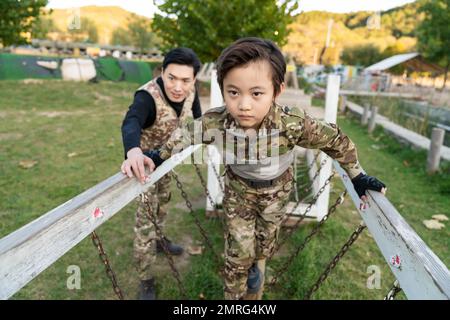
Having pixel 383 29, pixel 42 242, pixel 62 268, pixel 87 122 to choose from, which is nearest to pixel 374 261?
pixel 62 268

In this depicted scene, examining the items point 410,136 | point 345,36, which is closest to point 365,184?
point 410,136

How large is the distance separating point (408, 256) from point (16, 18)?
1373 centimetres

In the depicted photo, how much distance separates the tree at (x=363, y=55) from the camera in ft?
155

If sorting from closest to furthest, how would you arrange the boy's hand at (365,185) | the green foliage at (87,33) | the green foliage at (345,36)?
the boy's hand at (365,185), the green foliage at (345,36), the green foliage at (87,33)

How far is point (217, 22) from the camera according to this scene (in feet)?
39.3

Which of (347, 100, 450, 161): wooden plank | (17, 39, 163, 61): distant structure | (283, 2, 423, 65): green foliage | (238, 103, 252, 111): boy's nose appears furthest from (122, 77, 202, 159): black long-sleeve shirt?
(17, 39, 163, 61): distant structure

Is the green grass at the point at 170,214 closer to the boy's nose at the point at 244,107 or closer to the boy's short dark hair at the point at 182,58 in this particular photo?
the boy's nose at the point at 244,107

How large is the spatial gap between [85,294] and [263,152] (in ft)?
5.82

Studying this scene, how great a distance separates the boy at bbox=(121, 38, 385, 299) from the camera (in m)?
1.51

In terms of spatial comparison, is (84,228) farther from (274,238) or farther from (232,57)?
(274,238)

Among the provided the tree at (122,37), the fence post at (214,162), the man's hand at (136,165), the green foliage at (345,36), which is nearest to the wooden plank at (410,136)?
the fence post at (214,162)

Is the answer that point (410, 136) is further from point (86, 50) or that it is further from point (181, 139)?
point (86, 50)

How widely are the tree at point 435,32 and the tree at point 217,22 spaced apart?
16733 millimetres

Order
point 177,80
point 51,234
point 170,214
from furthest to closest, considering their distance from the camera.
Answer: point 170,214 < point 177,80 < point 51,234
